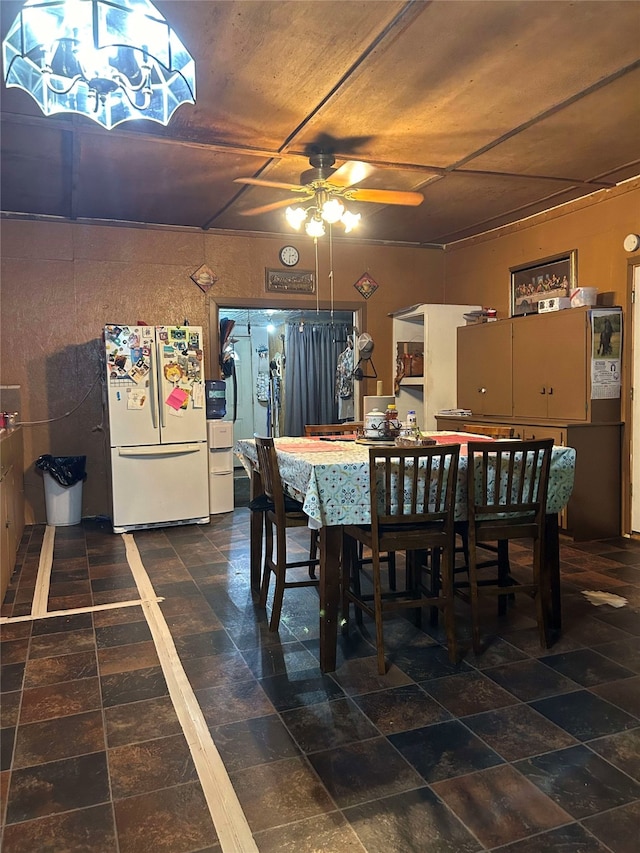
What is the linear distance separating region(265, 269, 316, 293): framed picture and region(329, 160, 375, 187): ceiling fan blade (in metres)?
2.42

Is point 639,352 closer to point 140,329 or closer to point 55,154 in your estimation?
point 140,329

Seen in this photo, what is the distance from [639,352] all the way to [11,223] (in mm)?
5098

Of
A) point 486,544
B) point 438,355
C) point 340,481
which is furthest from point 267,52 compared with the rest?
point 438,355

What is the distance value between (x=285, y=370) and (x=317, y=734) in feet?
23.3

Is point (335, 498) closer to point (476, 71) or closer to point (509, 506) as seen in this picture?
point (509, 506)

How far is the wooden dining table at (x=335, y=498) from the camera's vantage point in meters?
2.60

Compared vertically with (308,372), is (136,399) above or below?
below

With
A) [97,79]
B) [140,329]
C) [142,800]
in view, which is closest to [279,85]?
[97,79]

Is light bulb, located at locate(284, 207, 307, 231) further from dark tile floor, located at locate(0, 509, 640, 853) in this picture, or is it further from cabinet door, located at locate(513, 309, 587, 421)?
dark tile floor, located at locate(0, 509, 640, 853)

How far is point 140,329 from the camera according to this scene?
197 inches

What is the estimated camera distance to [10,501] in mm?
4074

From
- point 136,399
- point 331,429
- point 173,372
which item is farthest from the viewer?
point 173,372

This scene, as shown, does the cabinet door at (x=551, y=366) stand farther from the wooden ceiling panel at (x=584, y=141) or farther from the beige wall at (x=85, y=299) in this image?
the beige wall at (x=85, y=299)

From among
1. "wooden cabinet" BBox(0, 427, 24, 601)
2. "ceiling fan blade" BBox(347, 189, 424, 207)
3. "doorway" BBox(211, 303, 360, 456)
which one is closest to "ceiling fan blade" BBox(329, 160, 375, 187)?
"ceiling fan blade" BBox(347, 189, 424, 207)
